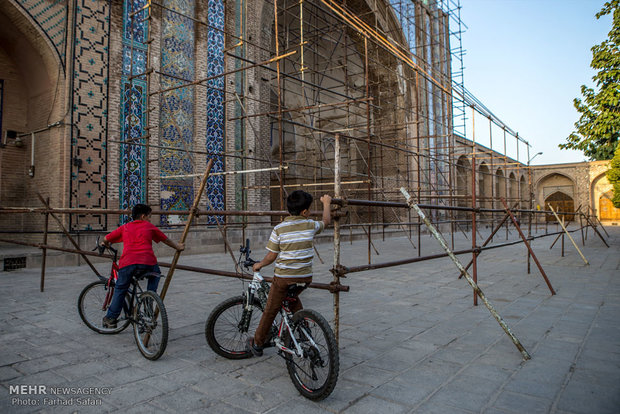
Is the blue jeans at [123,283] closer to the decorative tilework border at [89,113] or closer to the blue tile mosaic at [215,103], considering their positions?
the decorative tilework border at [89,113]

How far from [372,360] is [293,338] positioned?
2.90 feet

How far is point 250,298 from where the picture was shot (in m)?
3.18

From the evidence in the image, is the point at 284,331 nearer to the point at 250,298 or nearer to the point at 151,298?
the point at 250,298

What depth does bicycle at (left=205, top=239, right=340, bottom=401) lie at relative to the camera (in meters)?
2.56

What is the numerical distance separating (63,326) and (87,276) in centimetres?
341

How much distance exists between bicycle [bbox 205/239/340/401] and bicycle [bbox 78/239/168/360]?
1.40 ft

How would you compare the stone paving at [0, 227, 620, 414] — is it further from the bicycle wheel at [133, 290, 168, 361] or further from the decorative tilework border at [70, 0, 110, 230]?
the decorative tilework border at [70, 0, 110, 230]

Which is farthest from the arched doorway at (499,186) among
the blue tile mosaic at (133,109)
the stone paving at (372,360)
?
the stone paving at (372,360)

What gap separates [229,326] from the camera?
3.38 meters

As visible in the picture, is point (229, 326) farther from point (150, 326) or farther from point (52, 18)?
point (52, 18)

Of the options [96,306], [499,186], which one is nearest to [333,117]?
[96,306]

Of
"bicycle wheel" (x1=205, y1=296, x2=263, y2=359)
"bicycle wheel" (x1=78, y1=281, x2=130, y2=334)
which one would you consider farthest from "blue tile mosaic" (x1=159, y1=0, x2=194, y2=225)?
"bicycle wheel" (x1=205, y1=296, x2=263, y2=359)

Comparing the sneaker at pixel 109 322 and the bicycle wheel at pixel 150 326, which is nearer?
the bicycle wheel at pixel 150 326

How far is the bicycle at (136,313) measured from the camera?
329 centimetres
